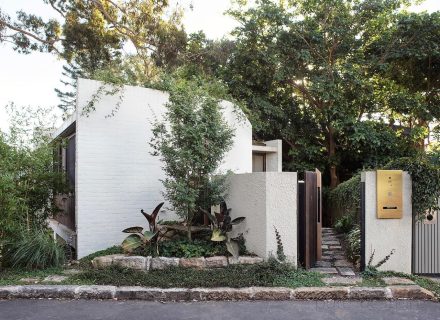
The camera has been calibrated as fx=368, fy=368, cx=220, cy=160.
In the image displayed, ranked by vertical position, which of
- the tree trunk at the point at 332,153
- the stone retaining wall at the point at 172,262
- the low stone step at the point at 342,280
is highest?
the tree trunk at the point at 332,153

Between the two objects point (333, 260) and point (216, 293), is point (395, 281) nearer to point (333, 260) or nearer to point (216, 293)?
point (333, 260)

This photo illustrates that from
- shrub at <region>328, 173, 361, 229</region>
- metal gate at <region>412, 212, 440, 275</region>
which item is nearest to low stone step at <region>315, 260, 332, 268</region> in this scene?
metal gate at <region>412, 212, 440, 275</region>

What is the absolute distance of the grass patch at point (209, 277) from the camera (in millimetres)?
5176

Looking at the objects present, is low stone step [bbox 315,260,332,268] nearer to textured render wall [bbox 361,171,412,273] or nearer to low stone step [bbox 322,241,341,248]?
textured render wall [bbox 361,171,412,273]

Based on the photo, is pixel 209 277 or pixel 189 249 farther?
pixel 189 249

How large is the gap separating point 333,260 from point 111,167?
4.59m

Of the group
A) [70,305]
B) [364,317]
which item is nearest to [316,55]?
[364,317]

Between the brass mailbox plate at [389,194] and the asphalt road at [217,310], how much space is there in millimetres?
1395

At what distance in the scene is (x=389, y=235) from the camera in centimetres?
576

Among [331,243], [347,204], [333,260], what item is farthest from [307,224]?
[347,204]

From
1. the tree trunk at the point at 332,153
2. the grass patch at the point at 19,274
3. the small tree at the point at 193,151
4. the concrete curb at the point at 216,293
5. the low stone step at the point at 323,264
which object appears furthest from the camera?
the tree trunk at the point at 332,153

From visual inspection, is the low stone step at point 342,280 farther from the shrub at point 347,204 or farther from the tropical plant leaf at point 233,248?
the shrub at point 347,204

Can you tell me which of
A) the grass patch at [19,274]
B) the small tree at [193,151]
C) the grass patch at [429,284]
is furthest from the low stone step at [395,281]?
the grass patch at [19,274]

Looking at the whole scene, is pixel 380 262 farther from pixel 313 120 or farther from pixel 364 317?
pixel 313 120
